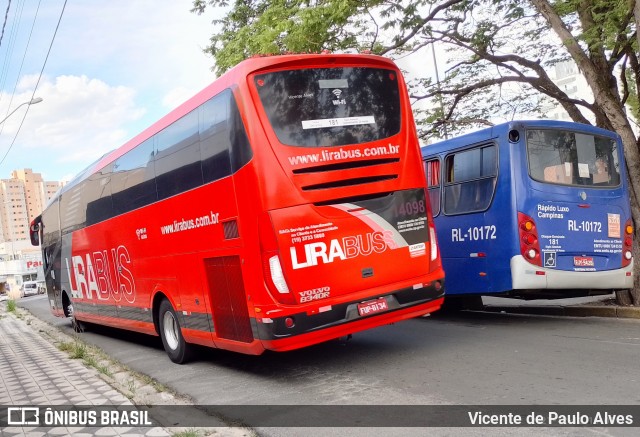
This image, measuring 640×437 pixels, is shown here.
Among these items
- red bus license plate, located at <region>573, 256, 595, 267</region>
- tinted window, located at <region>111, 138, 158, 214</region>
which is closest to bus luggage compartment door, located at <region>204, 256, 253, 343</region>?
tinted window, located at <region>111, 138, 158, 214</region>

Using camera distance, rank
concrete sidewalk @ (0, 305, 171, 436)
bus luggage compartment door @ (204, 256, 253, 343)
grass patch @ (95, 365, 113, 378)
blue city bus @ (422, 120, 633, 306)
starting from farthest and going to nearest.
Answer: blue city bus @ (422, 120, 633, 306) → grass patch @ (95, 365, 113, 378) → bus luggage compartment door @ (204, 256, 253, 343) → concrete sidewalk @ (0, 305, 171, 436)

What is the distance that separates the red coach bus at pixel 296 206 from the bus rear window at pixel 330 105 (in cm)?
1

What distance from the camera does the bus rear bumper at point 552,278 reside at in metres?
8.62

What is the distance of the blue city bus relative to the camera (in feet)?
28.6

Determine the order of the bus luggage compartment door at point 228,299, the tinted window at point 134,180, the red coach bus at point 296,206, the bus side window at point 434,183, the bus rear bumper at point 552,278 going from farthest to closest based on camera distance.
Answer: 1. the bus side window at point 434,183
2. the tinted window at point 134,180
3. the bus rear bumper at point 552,278
4. the bus luggage compartment door at point 228,299
5. the red coach bus at point 296,206

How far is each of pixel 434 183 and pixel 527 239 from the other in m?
2.45

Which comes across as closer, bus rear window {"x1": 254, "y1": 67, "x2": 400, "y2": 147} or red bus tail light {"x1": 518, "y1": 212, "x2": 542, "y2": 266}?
bus rear window {"x1": 254, "y1": 67, "x2": 400, "y2": 147}

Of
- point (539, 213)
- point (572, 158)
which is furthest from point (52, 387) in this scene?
point (572, 158)

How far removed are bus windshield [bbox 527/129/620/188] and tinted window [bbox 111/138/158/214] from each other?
18.6 feet

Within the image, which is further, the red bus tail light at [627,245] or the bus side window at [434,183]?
the bus side window at [434,183]

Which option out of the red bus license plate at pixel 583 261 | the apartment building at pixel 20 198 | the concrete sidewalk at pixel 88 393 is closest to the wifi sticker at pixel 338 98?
the concrete sidewalk at pixel 88 393

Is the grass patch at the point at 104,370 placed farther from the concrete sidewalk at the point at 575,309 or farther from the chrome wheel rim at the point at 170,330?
the concrete sidewalk at the point at 575,309

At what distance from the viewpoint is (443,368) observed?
664 centimetres

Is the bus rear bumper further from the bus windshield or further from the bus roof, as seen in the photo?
the bus roof
